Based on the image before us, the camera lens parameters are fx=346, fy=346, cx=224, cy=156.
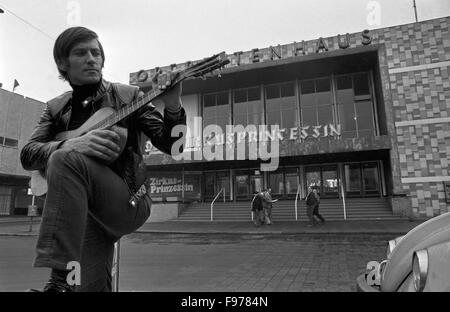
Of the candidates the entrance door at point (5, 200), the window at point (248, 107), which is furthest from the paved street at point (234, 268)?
the entrance door at point (5, 200)

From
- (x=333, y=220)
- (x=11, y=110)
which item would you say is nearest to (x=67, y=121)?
(x=333, y=220)

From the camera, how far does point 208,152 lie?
2259 cm

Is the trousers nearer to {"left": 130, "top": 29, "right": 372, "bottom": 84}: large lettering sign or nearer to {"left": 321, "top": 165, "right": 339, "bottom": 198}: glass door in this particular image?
{"left": 130, "top": 29, "right": 372, "bottom": 84}: large lettering sign

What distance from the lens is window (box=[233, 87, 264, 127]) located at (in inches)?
972

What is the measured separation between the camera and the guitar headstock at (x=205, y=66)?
1771mm

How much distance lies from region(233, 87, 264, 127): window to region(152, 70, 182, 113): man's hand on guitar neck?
2280 cm

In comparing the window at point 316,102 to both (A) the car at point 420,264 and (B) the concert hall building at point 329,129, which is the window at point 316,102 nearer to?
(B) the concert hall building at point 329,129

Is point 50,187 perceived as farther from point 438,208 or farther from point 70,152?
point 438,208

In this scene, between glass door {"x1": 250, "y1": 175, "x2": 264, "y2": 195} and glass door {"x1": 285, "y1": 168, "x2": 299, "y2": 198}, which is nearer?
glass door {"x1": 285, "y1": 168, "x2": 299, "y2": 198}

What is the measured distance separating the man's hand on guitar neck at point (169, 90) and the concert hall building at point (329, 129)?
1784 centimetres

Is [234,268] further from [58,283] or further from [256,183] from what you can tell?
[256,183]

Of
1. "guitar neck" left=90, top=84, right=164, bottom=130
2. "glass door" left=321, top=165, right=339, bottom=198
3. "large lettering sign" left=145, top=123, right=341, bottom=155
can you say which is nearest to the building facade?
"large lettering sign" left=145, top=123, right=341, bottom=155

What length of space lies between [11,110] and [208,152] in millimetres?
17884

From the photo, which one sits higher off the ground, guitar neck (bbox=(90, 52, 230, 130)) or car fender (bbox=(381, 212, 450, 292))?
guitar neck (bbox=(90, 52, 230, 130))
